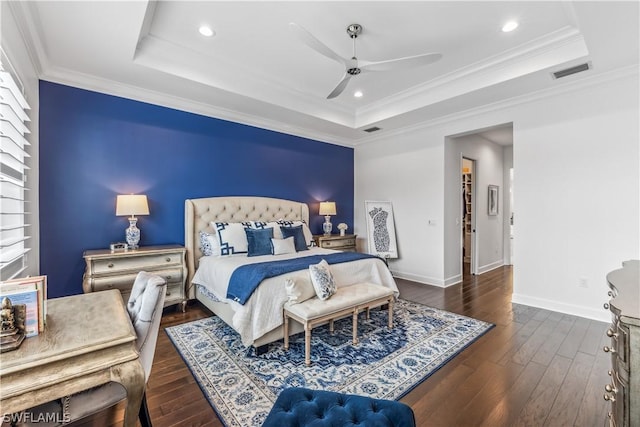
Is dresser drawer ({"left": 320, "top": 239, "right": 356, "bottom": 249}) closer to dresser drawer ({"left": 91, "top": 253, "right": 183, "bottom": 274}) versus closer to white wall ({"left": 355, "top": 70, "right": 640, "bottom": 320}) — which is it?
dresser drawer ({"left": 91, "top": 253, "right": 183, "bottom": 274})

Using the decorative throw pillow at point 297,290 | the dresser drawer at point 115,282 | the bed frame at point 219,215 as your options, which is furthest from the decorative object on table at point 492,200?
the dresser drawer at point 115,282

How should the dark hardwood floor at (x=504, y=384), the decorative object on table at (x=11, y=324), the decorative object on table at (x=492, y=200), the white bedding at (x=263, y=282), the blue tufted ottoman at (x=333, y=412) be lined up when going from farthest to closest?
the decorative object on table at (x=492, y=200) < the white bedding at (x=263, y=282) < the dark hardwood floor at (x=504, y=384) < the blue tufted ottoman at (x=333, y=412) < the decorative object on table at (x=11, y=324)

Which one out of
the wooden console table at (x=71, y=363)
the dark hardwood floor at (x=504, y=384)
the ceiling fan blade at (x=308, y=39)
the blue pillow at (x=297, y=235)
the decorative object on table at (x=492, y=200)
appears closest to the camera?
the wooden console table at (x=71, y=363)

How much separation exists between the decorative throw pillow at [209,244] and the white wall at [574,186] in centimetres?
413

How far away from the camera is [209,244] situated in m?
3.97

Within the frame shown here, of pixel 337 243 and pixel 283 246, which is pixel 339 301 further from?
pixel 337 243

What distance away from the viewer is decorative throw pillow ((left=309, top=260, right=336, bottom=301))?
2.76 metres

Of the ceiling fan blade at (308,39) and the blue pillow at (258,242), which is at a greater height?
the ceiling fan blade at (308,39)

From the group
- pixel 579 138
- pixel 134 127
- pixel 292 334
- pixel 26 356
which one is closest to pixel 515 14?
pixel 579 138

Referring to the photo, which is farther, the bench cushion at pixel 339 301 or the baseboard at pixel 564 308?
the baseboard at pixel 564 308

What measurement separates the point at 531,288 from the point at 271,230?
3712 mm

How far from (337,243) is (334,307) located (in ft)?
9.62

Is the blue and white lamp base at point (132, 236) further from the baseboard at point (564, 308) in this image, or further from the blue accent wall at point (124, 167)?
the baseboard at point (564, 308)

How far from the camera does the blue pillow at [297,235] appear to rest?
428cm
